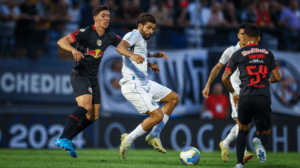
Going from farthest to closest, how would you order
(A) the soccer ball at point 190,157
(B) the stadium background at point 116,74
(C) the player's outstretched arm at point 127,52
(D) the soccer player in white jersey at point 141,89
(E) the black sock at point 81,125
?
(B) the stadium background at point 116,74 < (E) the black sock at point 81,125 < (D) the soccer player in white jersey at point 141,89 < (A) the soccer ball at point 190,157 < (C) the player's outstretched arm at point 127,52

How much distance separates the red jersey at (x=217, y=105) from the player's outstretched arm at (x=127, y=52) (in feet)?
18.4

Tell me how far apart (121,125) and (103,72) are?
181 centimetres

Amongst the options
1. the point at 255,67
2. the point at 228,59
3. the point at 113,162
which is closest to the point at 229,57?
the point at 228,59

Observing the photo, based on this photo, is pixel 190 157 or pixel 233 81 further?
pixel 233 81

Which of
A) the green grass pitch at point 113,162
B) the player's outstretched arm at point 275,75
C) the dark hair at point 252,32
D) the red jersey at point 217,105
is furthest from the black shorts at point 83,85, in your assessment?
the red jersey at point 217,105

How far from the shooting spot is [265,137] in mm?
5223

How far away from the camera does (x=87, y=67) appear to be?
6.52m

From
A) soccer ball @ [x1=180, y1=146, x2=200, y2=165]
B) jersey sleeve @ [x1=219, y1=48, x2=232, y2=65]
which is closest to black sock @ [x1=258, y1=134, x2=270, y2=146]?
soccer ball @ [x1=180, y1=146, x2=200, y2=165]

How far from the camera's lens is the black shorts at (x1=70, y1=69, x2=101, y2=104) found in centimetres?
630

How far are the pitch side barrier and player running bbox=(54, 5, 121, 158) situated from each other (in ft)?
11.3

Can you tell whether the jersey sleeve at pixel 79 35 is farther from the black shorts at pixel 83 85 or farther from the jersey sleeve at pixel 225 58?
the jersey sleeve at pixel 225 58

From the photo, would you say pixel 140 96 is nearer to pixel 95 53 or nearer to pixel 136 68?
pixel 136 68

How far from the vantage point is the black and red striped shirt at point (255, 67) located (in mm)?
5004

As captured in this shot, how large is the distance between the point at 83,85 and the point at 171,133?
435cm
